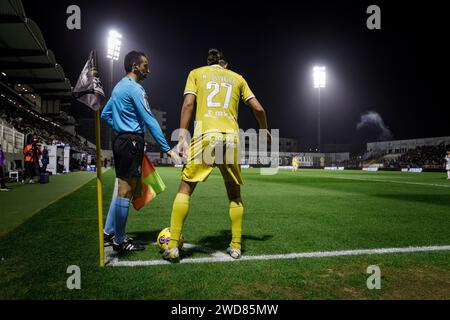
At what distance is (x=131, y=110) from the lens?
13.4 feet

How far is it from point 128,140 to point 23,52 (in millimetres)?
27442

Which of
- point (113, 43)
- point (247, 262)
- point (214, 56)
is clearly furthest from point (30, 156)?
point (113, 43)

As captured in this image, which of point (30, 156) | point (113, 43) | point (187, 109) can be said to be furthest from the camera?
point (113, 43)

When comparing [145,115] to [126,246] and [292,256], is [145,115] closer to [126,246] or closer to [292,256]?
[126,246]

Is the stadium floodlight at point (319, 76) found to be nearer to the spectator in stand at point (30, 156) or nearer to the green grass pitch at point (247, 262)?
the spectator in stand at point (30, 156)

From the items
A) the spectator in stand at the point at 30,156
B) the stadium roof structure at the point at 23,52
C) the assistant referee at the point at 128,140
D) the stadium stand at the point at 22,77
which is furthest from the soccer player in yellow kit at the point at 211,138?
the stadium roof structure at the point at 23,52

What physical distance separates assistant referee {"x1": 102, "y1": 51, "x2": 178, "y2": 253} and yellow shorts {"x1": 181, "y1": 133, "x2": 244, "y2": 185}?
24 centimetres

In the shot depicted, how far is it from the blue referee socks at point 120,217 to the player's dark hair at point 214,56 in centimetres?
194

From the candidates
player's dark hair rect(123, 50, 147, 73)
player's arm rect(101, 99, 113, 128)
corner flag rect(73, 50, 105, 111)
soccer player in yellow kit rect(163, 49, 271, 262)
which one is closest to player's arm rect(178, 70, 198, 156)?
soccer player in yellow kit rect(163, 49, 271, 262)

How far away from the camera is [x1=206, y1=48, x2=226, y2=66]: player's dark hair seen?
4204 mm

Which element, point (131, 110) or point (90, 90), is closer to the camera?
point (90, 90)

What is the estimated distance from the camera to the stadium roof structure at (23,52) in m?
19.8

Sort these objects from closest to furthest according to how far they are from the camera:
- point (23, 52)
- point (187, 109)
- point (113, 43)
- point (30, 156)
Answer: point (187, 109) < point (30, 156) < point (23, 52) < point (113, 43)
